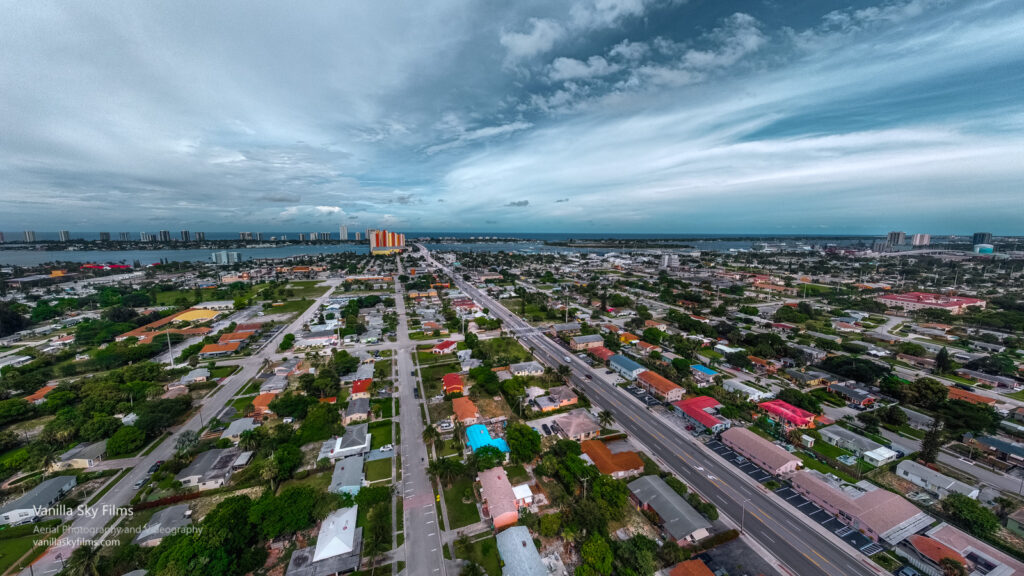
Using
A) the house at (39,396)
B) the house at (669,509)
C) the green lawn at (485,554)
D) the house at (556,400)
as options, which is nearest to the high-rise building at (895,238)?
the house at (556,400)

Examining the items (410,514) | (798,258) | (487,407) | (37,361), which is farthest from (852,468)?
(798,258)

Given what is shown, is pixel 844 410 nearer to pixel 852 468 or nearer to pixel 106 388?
pixel 852 468

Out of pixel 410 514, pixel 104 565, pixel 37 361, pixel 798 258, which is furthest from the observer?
pixel 798 258

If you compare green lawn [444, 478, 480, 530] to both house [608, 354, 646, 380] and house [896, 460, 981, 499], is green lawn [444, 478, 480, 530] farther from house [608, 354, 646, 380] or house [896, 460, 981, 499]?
house [896, 460, 981, 499]

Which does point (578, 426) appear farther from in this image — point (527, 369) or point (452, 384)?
point (452, 384)

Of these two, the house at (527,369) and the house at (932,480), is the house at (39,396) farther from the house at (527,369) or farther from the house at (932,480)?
the house at (932,480)

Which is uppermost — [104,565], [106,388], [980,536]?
[106,388]

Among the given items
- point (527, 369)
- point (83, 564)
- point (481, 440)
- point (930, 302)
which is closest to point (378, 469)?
point (481, 440)
